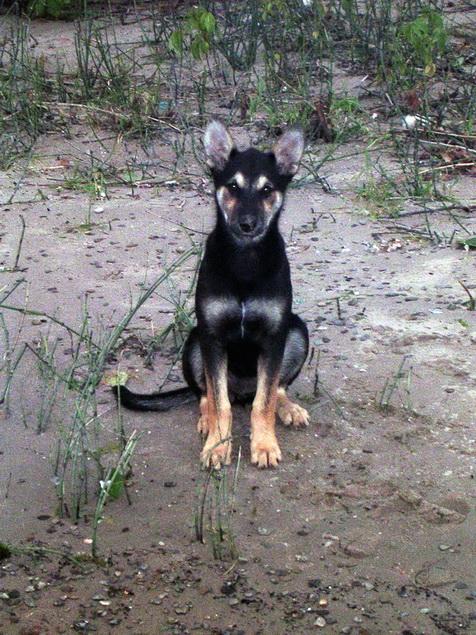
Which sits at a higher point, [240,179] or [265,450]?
[240,179]

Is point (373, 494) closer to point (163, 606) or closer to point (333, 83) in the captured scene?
point (163, 606)

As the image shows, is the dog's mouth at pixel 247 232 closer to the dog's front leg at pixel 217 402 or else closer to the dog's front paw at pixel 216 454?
the dog's front leg at pixel 217 402

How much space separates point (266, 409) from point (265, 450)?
0.19 meters

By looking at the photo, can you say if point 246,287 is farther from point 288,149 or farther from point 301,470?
point 301,470

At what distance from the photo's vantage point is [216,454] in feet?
15.6

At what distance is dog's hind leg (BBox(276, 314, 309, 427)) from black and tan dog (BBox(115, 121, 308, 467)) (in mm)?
78

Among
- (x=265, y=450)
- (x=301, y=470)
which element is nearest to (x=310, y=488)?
(x=301, y=470)

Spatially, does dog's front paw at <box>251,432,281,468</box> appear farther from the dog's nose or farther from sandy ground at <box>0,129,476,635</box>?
the dog's nose

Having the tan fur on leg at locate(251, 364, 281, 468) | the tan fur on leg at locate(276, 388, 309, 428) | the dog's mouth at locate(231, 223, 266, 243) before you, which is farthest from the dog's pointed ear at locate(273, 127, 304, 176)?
the tan fur on leg at locate(276, 388, 309, 428)

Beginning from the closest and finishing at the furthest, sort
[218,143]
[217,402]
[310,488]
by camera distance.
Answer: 1. [310,488]
2. [217,402]
3. [218,143]

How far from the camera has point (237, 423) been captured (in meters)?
5.20

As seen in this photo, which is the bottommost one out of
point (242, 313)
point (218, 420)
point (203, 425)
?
point (203, 425)

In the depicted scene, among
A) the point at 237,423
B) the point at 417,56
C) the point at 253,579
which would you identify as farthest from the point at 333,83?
the point at 253,579

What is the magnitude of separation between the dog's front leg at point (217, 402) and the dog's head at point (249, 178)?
497 mm
